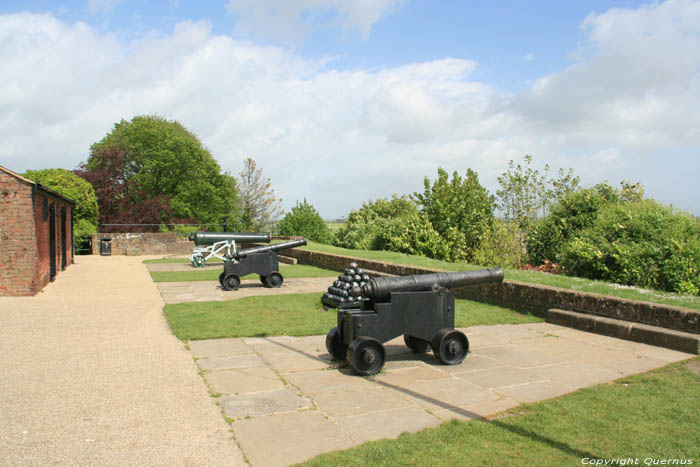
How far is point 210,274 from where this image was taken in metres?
15.4

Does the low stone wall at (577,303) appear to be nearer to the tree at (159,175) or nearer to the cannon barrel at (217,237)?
the cannon barrel at (217,237)

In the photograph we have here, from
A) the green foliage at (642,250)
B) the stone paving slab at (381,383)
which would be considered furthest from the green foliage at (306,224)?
the stone paving slab at (381,383)

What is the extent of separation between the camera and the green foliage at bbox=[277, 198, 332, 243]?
28.0 meters

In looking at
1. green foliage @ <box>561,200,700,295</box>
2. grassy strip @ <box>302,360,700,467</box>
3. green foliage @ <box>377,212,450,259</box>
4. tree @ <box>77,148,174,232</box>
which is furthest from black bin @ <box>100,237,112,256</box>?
grassy strip @ <box>302,360,700,467</box>

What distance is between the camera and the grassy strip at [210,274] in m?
14.4

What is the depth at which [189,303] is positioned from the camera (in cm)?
985

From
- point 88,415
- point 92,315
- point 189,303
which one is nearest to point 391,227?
point 189,303

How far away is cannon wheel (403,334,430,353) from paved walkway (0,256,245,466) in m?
2.39

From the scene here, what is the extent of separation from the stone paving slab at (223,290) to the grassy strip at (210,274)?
68 cm

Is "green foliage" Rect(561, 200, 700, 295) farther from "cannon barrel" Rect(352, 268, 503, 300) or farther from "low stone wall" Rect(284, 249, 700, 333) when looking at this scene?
"cannon barrel" Rect(352, 268, 503, 300)

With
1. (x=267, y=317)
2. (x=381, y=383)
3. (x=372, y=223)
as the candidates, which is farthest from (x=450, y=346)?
(x=372, y=223)

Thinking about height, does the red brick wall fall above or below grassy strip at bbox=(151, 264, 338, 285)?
above

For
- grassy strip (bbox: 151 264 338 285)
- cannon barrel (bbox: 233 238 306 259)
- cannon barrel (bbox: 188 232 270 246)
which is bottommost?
grassy strip (bbox: 151 264 338 285)

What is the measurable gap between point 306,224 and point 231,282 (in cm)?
1644
